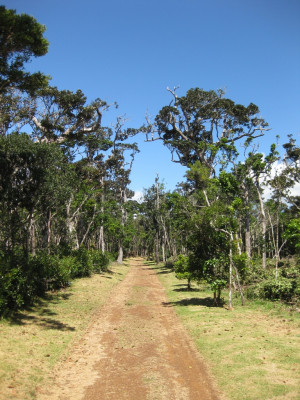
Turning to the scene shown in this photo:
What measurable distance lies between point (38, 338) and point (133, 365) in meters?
3.22

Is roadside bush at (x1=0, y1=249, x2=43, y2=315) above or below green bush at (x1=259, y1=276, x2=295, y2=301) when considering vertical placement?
above

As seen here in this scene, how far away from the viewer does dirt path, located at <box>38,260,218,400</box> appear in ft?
20.8

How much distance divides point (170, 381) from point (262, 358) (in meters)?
2.49

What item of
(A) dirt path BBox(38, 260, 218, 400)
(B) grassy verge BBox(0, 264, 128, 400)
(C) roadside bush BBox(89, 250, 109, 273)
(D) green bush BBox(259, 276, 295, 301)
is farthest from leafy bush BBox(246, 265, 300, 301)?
(C) roadside bush BBox(89, 250, 109, 273)

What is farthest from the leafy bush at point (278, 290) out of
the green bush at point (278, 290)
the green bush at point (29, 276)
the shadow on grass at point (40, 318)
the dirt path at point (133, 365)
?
the green bush at point (29, 276)

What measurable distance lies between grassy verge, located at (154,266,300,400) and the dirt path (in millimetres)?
476

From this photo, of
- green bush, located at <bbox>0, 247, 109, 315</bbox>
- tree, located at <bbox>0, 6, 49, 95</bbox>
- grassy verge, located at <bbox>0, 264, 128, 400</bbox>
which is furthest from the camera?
green bush, located at <bbox>0, 247, 109, 315</bbox>

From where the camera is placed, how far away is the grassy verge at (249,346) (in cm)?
639

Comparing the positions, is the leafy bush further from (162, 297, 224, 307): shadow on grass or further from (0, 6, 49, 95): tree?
(0, 6, 49, 95): tree

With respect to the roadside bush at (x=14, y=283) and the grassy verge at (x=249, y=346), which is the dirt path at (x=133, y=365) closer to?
the grassy verge at (x=249, y=346)

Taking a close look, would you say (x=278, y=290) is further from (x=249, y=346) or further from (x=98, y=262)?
(x=98, y=262)

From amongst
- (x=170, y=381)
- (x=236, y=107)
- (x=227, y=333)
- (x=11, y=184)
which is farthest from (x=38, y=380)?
(x=236, y=107)

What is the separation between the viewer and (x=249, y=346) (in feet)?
28.9

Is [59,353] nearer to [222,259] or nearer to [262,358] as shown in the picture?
[262,358]
